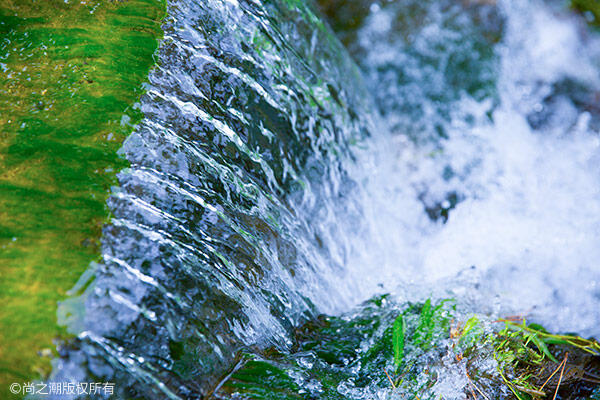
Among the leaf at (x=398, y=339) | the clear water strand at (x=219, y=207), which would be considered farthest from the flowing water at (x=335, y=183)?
the leaf at (x=398, y=339)

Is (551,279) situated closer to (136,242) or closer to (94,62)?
(136,242)

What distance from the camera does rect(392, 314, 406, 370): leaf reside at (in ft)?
6.99

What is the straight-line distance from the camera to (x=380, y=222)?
334 cm

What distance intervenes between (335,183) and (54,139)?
65.1 inches

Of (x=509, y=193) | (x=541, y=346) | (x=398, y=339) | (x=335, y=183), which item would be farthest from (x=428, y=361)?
(x=509, y=193)

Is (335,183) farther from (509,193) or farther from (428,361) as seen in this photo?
(509,193)

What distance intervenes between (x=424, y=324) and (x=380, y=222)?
1.18m

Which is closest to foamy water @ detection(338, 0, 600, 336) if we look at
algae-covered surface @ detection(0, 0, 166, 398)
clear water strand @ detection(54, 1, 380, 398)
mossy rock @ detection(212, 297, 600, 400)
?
mossy rock @ detection(212, 297, 600, 400)

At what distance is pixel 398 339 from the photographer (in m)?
2.18

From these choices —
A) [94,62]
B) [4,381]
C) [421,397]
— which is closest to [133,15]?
[94,62]

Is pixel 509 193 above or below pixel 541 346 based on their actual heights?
above

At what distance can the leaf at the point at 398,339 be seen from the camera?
83.9 inches

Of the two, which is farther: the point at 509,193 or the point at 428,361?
the point at 509,193

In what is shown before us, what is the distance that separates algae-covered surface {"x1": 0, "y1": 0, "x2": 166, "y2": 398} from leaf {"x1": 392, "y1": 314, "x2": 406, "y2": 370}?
141 cm
